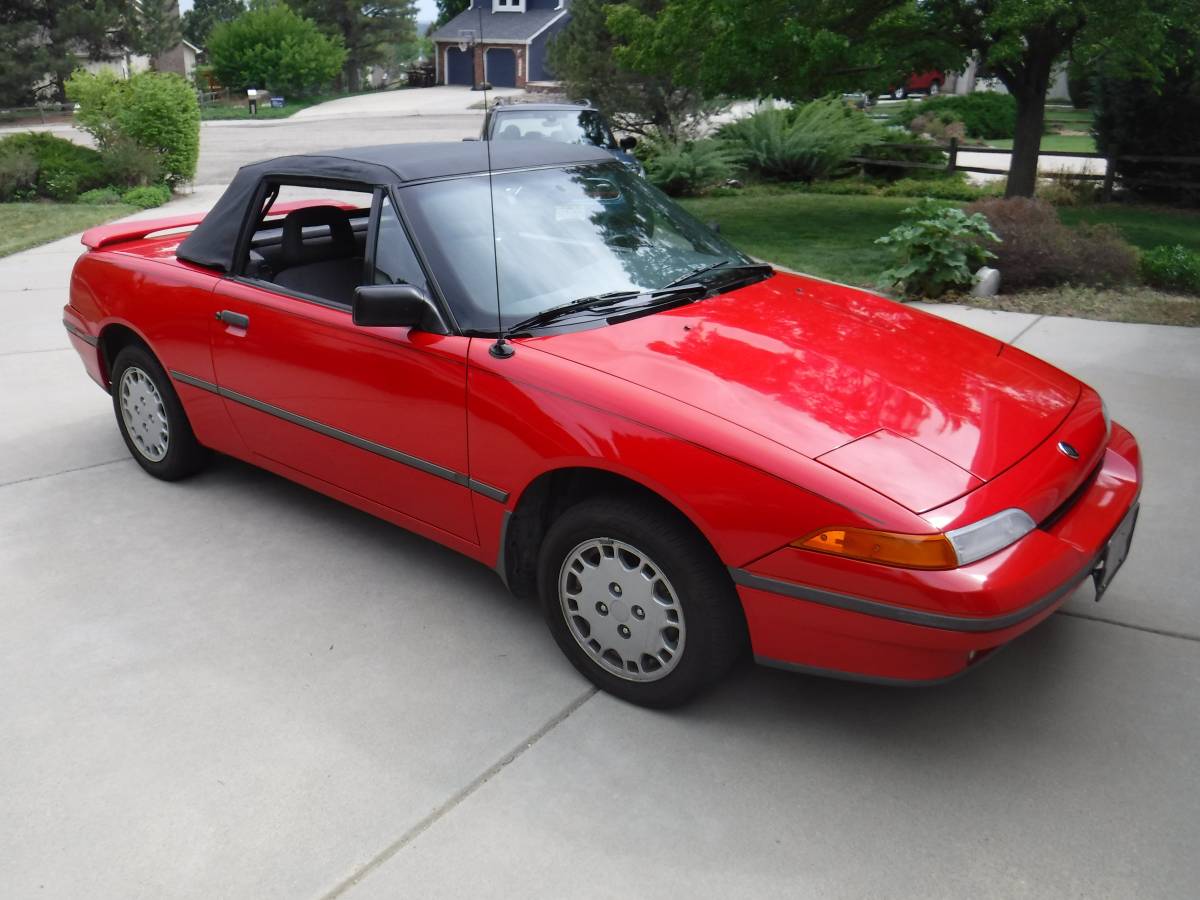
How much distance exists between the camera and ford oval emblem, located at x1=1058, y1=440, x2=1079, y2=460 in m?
3.13

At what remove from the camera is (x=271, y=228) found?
4.92 m

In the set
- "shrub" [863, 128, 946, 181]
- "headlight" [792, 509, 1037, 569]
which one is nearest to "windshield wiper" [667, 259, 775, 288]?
"headlight" [792, 509, 1037, 569]

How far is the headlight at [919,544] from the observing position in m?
2.62

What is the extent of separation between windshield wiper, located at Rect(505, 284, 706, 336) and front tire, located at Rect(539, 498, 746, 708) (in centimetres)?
67

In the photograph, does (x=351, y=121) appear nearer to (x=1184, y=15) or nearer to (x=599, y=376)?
(x=1184, y=15)

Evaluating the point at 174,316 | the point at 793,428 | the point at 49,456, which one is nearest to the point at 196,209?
the point at 49,456

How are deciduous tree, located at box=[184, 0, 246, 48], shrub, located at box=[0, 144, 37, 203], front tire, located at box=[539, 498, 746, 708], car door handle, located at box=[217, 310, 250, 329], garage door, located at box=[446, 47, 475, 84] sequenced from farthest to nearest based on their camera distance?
1. deciduous tree, located at box=[184, 0, 246, 48]
2. garage door, located at box=[446, 47, 475, 84]
3. shrub, located at box=[0, 144, 37, 203]
4. car door handle, located at box=[217, 310, 250, 329]
5. front tire, located at box=[539, 498, 746, 708]

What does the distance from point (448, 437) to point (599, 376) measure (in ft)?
2.11

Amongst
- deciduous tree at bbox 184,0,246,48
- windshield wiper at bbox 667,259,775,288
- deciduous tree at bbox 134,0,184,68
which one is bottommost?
windshield wiper at bbox 667,259,775,288

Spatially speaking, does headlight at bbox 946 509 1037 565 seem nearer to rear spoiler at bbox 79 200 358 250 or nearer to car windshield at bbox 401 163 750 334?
car windshield at bbox 401 163 750 334

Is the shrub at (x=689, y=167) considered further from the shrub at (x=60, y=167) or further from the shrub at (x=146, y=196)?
the shrub at (x=60, y=167)

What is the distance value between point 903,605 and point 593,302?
1.54m

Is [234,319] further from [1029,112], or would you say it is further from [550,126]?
[1029,112]

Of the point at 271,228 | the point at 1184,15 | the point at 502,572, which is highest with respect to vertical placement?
the point at 1184,15
